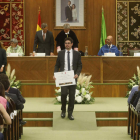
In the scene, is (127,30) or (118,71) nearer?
(118,71)

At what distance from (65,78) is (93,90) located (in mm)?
2540

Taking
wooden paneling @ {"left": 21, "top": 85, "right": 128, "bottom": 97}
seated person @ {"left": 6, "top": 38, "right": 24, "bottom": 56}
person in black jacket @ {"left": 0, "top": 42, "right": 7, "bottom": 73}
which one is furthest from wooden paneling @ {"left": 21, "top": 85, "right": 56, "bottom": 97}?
person in black jacket @ {"left": 0, "top": 42, "right": 7, "bottom": 73}

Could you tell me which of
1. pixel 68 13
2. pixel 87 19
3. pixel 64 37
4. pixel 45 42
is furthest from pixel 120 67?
pixel 68 13

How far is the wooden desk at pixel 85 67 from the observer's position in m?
8.43

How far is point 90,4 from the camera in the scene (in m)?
10.9

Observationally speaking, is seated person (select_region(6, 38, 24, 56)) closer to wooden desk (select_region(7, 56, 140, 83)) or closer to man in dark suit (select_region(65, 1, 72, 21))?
wooden desk (select_region(7, 56, 140, 83))

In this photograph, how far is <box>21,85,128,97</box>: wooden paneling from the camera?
27.3 ft

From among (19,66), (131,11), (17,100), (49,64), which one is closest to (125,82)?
(49,64)

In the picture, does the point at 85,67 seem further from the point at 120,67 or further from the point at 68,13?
the point at 68,13

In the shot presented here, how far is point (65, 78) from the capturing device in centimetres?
589

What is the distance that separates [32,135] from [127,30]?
6.33 metres

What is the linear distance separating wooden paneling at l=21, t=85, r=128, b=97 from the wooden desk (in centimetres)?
17

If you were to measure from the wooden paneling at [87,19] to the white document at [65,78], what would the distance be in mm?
5146

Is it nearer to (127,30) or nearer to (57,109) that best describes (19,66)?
(57,109)
